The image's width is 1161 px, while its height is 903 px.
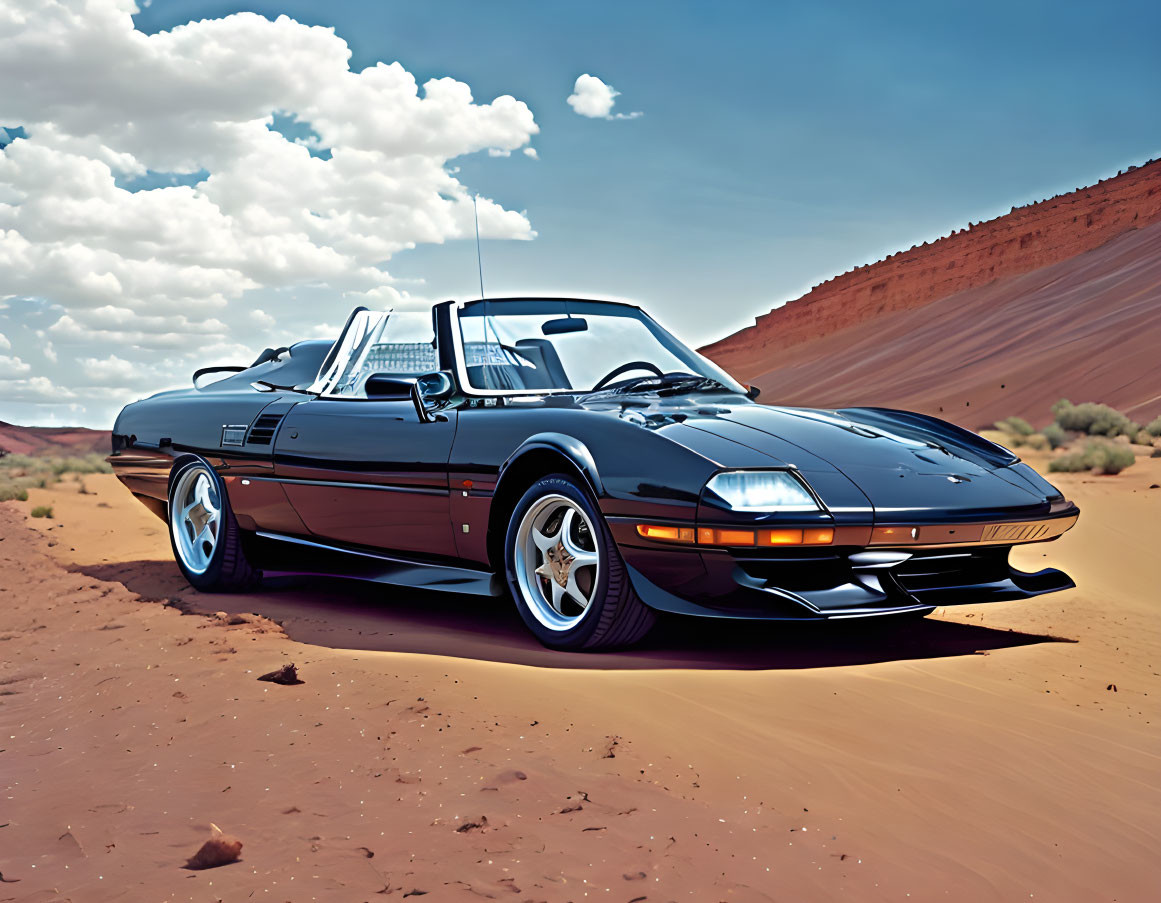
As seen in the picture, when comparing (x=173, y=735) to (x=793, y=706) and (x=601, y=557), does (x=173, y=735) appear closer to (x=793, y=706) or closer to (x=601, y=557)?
(x=601, y=557)

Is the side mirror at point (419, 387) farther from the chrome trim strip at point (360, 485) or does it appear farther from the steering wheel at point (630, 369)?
the steering wheel at point (630, 369)

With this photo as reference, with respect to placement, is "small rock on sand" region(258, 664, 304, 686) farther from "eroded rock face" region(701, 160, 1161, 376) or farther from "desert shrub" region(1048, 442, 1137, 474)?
"eroded rock face" region(701, 160, 1161, 376)

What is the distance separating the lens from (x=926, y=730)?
3.30 metres

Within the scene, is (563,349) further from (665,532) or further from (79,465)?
(79,465)

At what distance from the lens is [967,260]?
225ft

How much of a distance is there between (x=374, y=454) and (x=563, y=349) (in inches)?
41.0

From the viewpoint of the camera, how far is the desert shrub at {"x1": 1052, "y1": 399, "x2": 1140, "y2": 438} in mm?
23188

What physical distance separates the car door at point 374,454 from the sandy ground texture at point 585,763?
0.48 m

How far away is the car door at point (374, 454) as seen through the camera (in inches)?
199

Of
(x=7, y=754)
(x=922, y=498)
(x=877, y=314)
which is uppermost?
(x=877, y=314)

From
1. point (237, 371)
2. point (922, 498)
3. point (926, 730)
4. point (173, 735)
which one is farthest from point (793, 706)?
point (237, 371)

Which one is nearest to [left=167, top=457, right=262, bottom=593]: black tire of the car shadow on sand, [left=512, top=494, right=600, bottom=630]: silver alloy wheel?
the car shadow on sand

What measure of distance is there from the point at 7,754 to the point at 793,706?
7.79 ft

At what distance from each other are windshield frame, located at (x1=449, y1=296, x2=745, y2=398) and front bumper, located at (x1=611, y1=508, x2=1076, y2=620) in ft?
4.14
